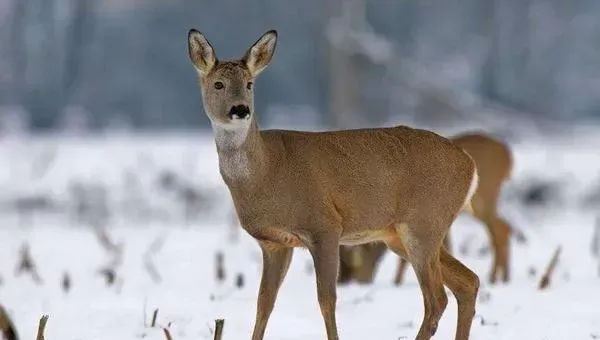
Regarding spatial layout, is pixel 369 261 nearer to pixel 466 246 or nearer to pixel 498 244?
pixel 498 244

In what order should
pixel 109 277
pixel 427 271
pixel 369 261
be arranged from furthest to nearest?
pixel 369 261
pixel 109 277
pixel 427 271

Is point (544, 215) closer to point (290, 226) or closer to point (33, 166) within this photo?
point (33, 166)

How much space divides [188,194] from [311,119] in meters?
14.1

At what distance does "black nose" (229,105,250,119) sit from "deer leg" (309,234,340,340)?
86 cm

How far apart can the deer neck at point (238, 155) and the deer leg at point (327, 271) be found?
562 millimetres

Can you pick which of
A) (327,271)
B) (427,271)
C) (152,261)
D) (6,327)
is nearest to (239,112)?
(327,271)

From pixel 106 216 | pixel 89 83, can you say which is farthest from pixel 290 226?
pixel 89 83

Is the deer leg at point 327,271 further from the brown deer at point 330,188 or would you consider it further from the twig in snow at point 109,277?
the twig in snow at point 109,277

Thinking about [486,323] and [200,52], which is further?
[486,323]

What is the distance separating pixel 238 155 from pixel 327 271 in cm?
87

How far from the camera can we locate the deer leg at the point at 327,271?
27.3 feet

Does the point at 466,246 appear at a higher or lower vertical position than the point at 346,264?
lower

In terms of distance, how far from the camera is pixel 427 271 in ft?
28.3

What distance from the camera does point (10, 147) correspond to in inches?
1049
